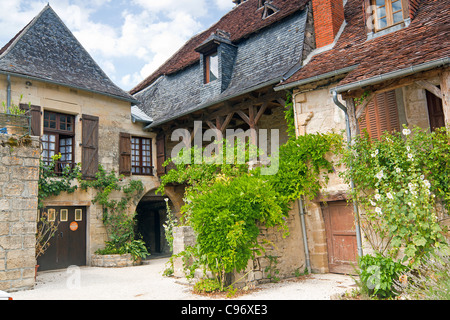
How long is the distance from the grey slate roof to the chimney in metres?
0.38

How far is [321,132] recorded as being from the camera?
770 cm

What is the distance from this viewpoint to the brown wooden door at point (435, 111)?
704 cm

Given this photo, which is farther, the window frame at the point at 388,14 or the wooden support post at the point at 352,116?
the window frame at the point at 388,14

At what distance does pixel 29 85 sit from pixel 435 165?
32.2 ft

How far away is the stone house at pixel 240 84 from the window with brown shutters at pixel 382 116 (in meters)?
2.04

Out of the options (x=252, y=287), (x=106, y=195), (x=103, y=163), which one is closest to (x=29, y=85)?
(x=103, y=163)

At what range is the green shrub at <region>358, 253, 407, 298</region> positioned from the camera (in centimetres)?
474

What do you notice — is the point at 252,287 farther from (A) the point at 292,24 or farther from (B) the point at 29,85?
(B) the point at 29,85

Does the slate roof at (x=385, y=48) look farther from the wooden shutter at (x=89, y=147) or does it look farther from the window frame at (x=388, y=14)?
the wooden shutter at (x=89, y=147)

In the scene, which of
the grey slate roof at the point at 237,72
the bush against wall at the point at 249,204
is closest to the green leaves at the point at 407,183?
the bush against wall at the point at 249,204

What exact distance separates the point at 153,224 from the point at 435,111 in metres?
10.7

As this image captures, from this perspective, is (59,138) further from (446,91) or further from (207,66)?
(446,91)

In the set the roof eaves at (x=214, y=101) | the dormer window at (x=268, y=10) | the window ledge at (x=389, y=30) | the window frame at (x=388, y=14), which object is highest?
the dormer window at (x=268, y=10)

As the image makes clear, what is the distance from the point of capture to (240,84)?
33.1 feet
